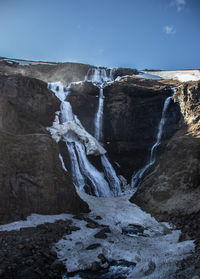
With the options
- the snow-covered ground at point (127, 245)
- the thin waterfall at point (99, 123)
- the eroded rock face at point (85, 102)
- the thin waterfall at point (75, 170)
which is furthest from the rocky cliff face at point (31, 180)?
the eroded rock face at point (85, 102)

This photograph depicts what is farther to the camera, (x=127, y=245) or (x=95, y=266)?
(x=127, y=245)

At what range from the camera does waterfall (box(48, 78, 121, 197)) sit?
29.2 metres

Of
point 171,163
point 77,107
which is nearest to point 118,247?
point 171,163

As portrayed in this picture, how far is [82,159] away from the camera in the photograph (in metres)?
32.4

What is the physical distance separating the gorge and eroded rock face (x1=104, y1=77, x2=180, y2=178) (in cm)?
18

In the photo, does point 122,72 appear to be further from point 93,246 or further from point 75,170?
point 93,246

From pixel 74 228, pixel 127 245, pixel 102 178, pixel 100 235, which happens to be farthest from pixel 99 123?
pixel 127 245

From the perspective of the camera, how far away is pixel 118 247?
11523 millimetres

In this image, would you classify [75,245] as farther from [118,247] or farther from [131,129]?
[131,129]

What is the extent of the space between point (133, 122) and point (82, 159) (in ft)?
45.4

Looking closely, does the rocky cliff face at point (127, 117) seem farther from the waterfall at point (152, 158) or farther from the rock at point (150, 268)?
the rock at point (150, 268)

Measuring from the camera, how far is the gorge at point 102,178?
32.3 ft

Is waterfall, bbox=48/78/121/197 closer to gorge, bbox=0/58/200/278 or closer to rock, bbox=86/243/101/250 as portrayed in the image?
gorge, bbox=0/58/200/278

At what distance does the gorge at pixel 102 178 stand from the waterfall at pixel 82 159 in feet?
0.54
